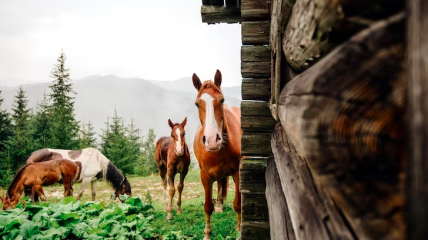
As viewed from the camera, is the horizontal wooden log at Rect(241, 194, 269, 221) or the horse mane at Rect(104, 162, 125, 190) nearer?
the horizontal wooden log at Rect(241, 194, 269, 221)

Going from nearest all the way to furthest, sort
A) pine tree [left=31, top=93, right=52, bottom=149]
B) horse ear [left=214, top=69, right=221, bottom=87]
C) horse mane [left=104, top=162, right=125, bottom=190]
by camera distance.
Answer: horse ear [left=214, top=69, right=221, bottom=87], horse mane [left=104, top=162, right=125, bottom=190], pine tree [left=31, top=93, right=52, bottom=149]

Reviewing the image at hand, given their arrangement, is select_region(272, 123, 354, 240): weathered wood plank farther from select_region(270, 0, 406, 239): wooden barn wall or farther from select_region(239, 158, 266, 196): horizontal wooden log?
select_region(239, 158, 266, 196): horizontal wooden log

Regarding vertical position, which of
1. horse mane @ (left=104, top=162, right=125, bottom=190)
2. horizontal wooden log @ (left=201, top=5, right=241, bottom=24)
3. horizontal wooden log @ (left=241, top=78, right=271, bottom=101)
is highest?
horizontal wooden log @ (left=201, top=5, right=241, bottom=24)

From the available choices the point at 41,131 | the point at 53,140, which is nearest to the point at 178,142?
the point at 53,140

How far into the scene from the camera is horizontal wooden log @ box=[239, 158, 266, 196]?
2.38 meters

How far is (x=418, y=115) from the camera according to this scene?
276 mm

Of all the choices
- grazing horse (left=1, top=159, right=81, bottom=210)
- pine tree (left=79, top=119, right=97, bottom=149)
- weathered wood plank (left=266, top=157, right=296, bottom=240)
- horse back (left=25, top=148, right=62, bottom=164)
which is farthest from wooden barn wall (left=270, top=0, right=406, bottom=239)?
pine tree (left=79, top=119, right=97, bottom=149)

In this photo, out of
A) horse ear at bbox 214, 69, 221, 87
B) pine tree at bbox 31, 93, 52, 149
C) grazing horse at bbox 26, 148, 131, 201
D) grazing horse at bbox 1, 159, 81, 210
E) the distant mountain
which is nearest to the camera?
horse ear at bbox 214, 69, 221, 87

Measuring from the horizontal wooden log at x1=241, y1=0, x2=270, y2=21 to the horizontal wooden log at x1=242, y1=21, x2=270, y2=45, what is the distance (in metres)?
0.06

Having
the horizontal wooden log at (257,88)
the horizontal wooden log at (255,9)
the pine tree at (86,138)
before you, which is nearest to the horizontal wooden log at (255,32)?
the horizontal wooden log at (255,9)

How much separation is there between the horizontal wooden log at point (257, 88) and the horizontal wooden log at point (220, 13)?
106cm

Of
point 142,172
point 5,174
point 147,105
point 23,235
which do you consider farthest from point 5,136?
point 147,105

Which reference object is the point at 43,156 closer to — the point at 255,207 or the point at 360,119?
the point at 255,207

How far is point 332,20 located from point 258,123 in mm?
1871
